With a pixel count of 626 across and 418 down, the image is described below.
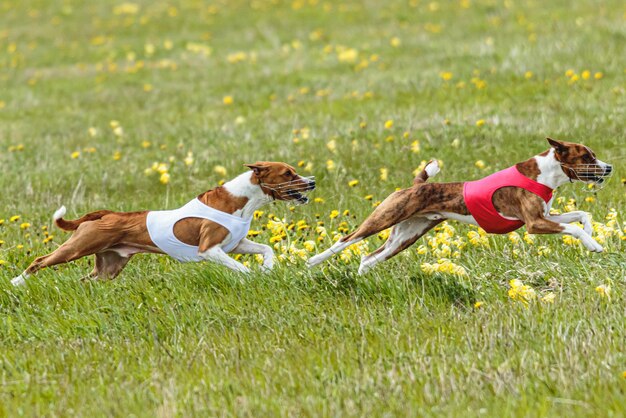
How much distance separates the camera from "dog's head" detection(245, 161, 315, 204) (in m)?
6.20

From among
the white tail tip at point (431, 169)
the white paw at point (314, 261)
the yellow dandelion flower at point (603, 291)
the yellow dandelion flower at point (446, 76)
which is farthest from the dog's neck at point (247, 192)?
the yellow dandelion flower at point (446, 76)

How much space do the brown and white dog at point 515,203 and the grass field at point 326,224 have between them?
274mm

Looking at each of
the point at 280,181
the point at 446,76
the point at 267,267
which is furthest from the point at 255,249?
the point at 446,76

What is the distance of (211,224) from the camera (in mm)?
6164

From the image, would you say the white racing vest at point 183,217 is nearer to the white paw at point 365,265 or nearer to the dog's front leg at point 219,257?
the dog's front leg at point 219,257

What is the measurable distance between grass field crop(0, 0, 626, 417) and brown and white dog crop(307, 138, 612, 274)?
0.27m

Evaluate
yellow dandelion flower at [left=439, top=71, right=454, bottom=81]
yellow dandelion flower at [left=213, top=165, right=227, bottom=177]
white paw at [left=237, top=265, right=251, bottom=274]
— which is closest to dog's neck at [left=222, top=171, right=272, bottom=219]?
white paw at [left=237, top=265, right=251, bottom=274]

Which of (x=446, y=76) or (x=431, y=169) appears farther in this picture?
(x=446, y=76)

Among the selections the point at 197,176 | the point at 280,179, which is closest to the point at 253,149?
the point at 197,176

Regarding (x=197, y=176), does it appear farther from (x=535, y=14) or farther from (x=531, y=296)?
(x=535, y=14)

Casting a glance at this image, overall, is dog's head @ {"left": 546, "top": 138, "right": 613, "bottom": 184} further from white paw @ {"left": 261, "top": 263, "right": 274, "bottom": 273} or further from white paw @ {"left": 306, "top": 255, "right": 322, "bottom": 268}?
white paw @ {"left": 261, "top": 263, "right": 274, "bottom": 273}

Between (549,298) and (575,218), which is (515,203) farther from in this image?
(549,298)

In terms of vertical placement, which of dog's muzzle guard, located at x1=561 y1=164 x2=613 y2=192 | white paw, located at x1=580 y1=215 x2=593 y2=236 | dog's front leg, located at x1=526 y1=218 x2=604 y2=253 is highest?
dog's muzzle guard, located at x1=561 y1=164 x2=613 y2=192

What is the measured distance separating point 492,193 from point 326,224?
2315mm
